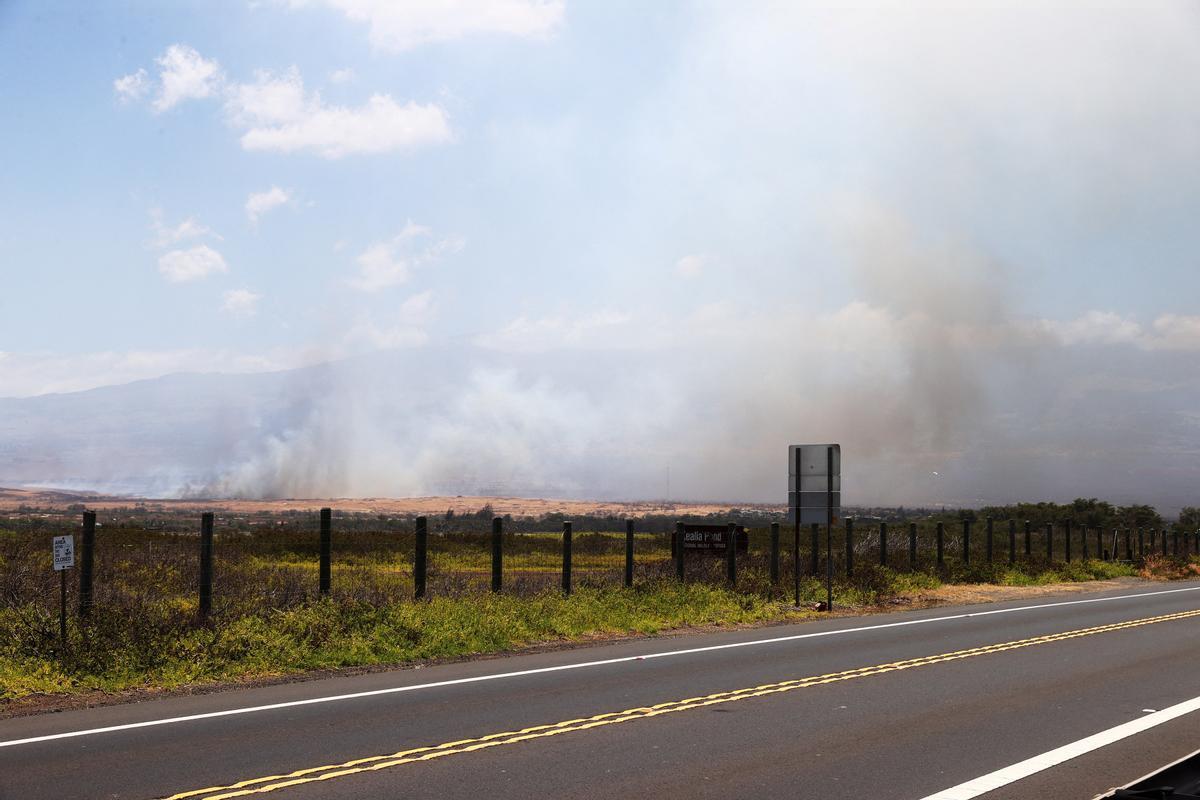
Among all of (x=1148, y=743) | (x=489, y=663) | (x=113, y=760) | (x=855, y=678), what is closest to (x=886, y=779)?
(x=1148, y=743)

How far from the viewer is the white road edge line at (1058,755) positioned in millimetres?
7375

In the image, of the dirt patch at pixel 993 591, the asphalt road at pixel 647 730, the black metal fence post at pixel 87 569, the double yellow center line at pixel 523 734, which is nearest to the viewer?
the double yellow center line at pixel 523 734

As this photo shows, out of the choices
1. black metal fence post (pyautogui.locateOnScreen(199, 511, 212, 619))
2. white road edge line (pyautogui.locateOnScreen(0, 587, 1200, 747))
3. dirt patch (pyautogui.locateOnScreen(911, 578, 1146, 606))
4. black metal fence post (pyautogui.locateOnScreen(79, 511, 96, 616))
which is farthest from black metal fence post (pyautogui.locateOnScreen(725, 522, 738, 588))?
black metal fence post (pyautogui.locateOnScreen(79, 511, 96, 616))

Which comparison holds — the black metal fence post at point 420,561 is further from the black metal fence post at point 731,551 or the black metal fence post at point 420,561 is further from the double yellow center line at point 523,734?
the black metal fence post at point 731,551

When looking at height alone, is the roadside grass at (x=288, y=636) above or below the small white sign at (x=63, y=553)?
below

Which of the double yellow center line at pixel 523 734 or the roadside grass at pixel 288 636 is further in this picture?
the roadside grass at pixel 288 636

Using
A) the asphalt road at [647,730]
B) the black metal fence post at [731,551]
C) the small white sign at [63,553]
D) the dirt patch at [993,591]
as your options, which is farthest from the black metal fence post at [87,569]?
the dirt patch at [993,591]

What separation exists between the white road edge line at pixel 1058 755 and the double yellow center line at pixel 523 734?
3.06 meters

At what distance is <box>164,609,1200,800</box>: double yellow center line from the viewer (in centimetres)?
728

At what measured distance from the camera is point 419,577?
17203 mm

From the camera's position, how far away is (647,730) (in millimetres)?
9219

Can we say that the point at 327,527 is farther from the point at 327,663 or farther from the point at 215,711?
the point at 215,711

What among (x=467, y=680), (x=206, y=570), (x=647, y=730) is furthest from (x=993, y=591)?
(x=647, y=730)

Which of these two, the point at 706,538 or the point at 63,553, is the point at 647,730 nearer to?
the point at 63,553
